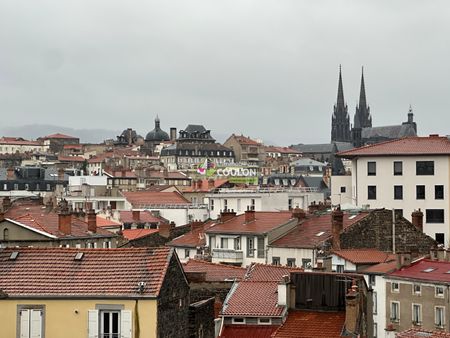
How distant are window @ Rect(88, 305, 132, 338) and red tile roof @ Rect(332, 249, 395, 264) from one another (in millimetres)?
31863

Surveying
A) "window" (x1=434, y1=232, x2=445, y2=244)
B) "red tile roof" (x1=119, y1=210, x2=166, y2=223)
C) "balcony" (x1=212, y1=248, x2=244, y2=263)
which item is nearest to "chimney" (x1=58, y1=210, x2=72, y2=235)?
"balcony" (x1=212, y1=248, x2=244, y2=263)

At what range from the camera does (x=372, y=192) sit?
87750 millimetres

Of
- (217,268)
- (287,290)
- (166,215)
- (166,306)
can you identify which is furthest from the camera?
(166,215)

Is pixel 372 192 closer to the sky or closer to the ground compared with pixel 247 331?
closer to the sky

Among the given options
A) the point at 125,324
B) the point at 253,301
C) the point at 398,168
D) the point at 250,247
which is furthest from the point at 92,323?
the point at 398,168

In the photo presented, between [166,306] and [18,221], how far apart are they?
112 ft

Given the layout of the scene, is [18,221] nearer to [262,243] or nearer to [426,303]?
[262,243]

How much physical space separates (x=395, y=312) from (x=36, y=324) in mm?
32532

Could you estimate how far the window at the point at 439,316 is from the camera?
5196cm

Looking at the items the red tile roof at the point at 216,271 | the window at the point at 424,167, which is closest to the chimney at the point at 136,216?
the window at the point at 424,167

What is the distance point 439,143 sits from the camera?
3455 inches

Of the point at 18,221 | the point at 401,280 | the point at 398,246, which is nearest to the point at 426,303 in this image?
the point at 401,280

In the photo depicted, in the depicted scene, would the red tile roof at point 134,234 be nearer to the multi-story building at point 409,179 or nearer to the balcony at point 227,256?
the balcony at point 227,256

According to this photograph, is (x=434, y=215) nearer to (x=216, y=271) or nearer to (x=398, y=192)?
(x=398, y=192)
